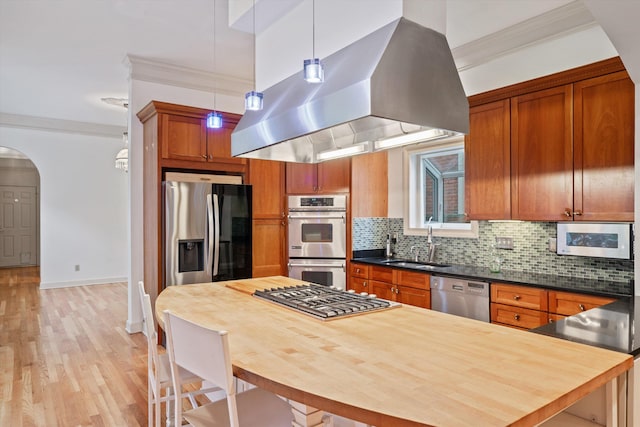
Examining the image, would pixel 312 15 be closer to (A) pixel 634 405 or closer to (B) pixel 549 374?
(B) pixel 549 374

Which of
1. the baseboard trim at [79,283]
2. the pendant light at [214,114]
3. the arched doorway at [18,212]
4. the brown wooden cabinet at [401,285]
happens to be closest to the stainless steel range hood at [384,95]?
the pendant light at [214,114]

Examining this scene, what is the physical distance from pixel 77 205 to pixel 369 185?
597cm

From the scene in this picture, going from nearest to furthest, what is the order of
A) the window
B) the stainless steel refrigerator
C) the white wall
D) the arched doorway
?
the stainless steel refrigerator, the window, the white wall, the arched doorway

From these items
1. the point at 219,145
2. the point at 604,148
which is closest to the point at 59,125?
the point at 219,145

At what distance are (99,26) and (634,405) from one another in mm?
4600

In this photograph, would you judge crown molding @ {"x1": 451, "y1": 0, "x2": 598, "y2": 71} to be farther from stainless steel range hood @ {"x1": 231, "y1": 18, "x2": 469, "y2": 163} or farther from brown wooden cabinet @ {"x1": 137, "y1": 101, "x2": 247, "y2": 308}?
brown wooden cabinet @ {"x1": 137, "y1": 101, "x2": 247, "y2": 308}

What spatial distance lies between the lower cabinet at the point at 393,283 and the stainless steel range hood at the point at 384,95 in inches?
69.8

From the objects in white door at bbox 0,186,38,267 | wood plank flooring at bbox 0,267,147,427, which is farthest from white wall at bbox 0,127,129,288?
white door at bbox 0,186,38,267

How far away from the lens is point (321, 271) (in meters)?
4.66

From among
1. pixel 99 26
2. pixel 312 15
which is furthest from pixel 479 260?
pixel 99 26

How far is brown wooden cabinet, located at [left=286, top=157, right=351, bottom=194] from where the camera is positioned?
4.70 metres

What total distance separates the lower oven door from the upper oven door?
2.7 inches

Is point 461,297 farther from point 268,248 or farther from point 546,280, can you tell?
point 268,248

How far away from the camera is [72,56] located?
14.9 feet
